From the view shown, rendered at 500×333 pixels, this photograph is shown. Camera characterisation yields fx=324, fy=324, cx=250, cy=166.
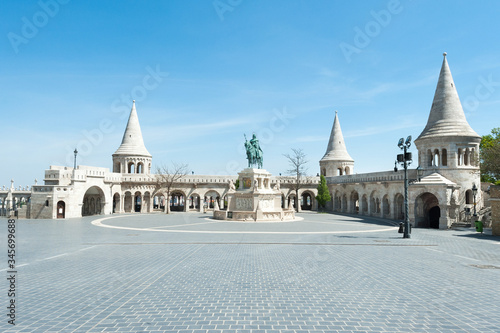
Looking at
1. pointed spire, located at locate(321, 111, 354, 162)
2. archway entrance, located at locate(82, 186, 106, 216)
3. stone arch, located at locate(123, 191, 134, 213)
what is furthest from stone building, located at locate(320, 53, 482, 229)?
archway entrance, located at locate(82, 186, 106, 216)

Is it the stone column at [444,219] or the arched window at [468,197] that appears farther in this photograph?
the arched window at [468,197]

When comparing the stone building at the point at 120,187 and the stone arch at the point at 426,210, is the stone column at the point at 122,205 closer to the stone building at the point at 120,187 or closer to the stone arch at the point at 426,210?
the stone building at the point at 120,187

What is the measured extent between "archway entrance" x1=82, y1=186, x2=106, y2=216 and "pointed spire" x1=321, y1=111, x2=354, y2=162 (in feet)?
98.5

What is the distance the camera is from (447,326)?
587 cm

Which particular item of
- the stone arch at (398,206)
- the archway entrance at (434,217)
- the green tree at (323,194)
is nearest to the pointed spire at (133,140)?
the green tree at (323,194)

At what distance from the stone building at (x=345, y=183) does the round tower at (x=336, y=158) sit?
137mm

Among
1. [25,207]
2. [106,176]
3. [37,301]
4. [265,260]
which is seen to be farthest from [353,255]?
[106,176]

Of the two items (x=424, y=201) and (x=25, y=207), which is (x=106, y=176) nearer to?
(x=25, y=207)

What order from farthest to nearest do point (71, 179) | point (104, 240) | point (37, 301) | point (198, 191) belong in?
1. point (198, 191)
2. point (71, 179)
3. point (104, 240)
4. point (37, 301)

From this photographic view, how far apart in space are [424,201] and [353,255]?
17.3 metres

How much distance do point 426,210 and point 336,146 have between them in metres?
20.4

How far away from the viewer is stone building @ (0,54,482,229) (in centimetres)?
2559

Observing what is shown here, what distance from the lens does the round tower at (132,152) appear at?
4169 centimetres

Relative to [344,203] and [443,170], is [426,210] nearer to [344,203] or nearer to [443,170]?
[443,170]
